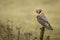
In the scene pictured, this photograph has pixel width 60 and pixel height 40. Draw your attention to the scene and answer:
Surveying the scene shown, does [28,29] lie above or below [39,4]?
below

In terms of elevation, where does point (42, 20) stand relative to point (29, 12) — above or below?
below

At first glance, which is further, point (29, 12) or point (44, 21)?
point (29, 12)

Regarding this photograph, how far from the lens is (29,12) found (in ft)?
11.6

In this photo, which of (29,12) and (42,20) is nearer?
(42,20)

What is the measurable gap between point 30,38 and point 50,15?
1.37ft

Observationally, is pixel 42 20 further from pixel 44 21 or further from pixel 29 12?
pixel 29 12

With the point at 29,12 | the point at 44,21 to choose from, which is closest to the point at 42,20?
the point at 44,21

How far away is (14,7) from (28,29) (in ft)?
1.24

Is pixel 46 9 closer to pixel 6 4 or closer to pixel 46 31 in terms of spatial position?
pixel 46 31

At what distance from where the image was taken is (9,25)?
3.53 metres

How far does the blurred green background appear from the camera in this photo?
3.45 meters

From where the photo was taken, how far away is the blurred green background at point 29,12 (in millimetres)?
3447

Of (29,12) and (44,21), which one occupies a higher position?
(29,12)

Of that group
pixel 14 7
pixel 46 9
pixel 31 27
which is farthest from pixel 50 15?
pixel 14 7
